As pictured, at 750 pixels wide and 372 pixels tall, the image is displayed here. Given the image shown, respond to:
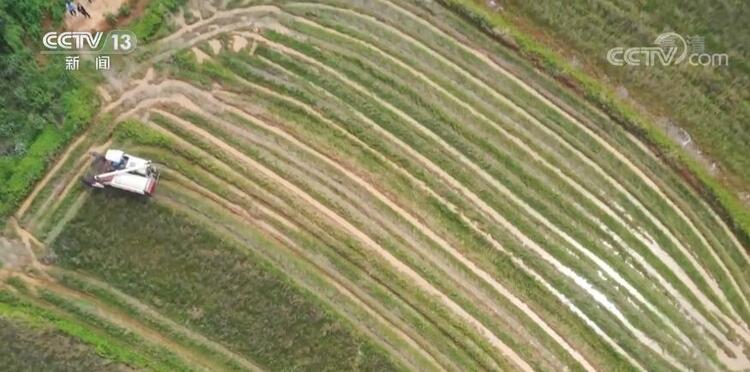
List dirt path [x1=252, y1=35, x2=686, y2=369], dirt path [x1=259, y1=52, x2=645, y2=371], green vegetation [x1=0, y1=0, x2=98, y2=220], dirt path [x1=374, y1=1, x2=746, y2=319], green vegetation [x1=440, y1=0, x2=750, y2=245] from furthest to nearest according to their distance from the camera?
green vegetation [x1=440, y1=0, x2=750, y2=245] < dirt path [x1=374, y1=1, x2=746, y2=319] < dirt path [x1=252, y1=35, x2=686, y2=369] < dirt path [x1=259, y1=52, x2=645, y2=371] < green vegetation [x1=0, y1=0, x2=98, y2=220]

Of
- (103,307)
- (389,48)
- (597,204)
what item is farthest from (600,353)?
(103,307)

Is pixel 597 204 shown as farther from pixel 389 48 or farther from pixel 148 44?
pixel 148 44

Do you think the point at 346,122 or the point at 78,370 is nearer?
the point at 78,370

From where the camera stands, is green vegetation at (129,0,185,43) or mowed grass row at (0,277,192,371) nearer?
mowed grass row at (0,277,192,371)

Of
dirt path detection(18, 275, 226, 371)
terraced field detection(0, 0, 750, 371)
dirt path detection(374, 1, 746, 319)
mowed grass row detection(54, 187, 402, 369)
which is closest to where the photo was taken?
dirt path detection(18, 275, 226, 371)

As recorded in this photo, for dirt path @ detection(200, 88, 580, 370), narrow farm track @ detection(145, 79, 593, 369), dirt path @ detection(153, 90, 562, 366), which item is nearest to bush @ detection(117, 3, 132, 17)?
dirt path @ detection(153, 90, 562, 366)

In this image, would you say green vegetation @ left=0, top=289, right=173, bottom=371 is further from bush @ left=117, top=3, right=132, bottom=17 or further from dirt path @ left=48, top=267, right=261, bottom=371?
bush @ left=117, top=3, right=132, bottom=17
